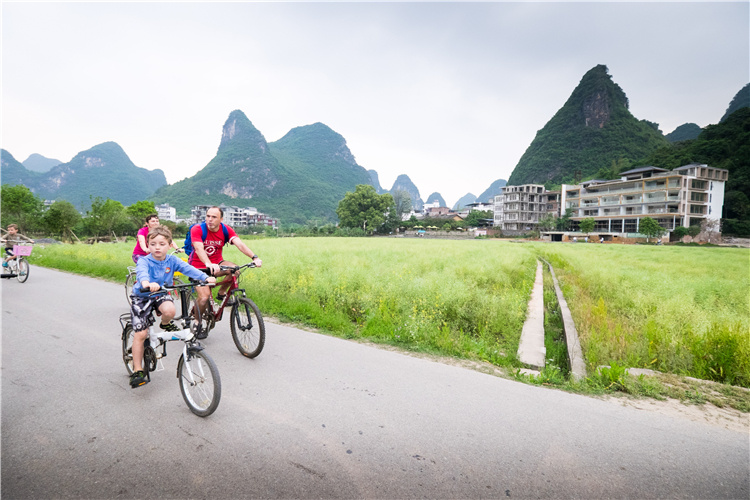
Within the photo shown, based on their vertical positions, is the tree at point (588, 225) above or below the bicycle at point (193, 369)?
above

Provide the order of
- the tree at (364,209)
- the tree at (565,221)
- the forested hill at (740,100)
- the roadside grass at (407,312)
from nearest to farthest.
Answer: the roadside grass at (407,312)
the tree at (565,221)
the tree at (364,209)
the forested hill at (740,100)

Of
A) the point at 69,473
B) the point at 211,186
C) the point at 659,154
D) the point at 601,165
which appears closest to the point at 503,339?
the point at 69,473

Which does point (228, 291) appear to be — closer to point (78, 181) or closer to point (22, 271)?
point (22, 271)

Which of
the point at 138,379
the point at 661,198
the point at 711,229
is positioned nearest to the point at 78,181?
the point at 138,379

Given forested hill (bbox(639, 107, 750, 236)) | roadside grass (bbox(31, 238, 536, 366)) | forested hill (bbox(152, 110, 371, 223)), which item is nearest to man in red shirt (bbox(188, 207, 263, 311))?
roadside grass (bbox(31, 238, 536, 366))

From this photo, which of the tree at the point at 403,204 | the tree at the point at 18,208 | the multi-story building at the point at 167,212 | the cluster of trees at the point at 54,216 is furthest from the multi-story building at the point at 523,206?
the multi-story building at the point at 167,212

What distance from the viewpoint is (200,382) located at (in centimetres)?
318

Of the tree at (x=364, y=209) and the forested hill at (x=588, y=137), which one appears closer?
the tree at (x=364, y=209)

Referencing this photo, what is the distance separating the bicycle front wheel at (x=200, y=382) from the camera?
10.0ft

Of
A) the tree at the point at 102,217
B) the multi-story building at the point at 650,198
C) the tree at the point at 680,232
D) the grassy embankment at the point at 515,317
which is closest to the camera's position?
the grassy embankment at the point at 515,317

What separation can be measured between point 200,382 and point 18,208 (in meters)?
65.0

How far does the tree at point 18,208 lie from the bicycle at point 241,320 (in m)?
58.8

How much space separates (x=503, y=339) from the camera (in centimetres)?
621

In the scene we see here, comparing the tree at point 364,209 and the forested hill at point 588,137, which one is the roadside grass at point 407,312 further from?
the forested hill at point 588,137
